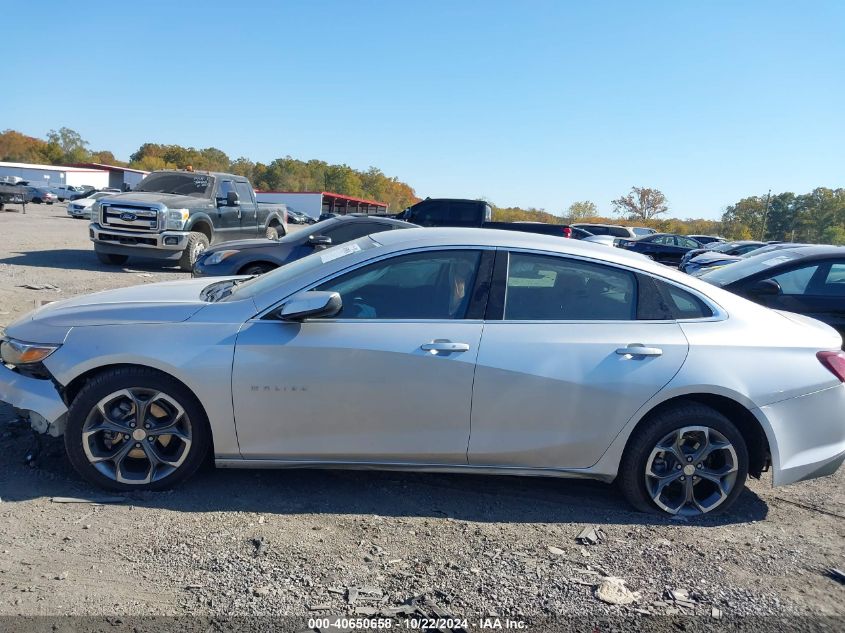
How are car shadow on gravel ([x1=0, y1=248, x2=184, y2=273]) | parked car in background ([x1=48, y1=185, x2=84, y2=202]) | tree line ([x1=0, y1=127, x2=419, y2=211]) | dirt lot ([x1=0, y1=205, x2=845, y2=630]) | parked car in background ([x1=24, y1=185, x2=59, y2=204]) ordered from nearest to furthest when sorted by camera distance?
dirt lot ([x1=0, y1=205, x2=845, y2=630]) < car shadow on gravel ([x1=0, y1=248, x2=184, y2=273]) < parked car in background ([x1=24, y1=185, x2=59, y2=204]) < parked car in background ([x1=48, y1=185, x2=84, y2=202]) < tree line ([x1=0, y1=127, x2=419, y2=211])

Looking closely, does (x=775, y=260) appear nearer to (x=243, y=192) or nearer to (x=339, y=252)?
(x=339, y=252)

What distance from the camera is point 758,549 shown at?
12.1 ft

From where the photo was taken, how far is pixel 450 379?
3.75 metres

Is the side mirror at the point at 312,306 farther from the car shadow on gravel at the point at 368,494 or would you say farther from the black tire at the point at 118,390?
the car shadow on gravel at the point at 368,494

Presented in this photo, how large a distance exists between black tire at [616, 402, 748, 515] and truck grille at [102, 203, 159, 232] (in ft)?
38.4

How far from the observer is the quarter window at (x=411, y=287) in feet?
12.9

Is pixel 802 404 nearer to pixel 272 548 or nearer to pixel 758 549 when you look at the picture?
pixel 758 549

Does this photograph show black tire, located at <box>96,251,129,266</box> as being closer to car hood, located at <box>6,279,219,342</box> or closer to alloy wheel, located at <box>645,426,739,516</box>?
car hood, located at <box>6,279,219,342</box>

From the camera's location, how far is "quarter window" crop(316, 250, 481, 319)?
155 inches

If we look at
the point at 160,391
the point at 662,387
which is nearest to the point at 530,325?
the point at 662,387

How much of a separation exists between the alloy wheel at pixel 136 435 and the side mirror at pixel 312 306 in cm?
83

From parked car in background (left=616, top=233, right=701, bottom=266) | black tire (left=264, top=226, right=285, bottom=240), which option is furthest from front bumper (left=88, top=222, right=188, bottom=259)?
parked car in background (left=616, top=233, right=701, bottom=266)

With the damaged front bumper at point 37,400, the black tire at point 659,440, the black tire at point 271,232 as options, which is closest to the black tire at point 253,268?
the damaged front bumper at point 37,400

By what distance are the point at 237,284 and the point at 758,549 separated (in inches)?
145
